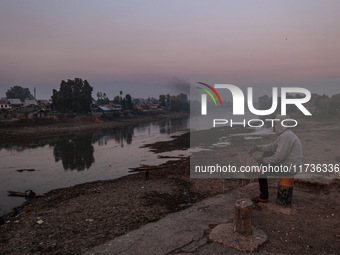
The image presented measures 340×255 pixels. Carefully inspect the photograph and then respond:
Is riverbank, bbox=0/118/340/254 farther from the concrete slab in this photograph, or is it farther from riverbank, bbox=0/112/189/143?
riverbank, bbox=0/112/189/143

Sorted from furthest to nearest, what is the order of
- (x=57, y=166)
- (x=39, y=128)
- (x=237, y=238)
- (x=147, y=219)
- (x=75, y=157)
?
(x=39, y=128) < (x=75, y=157) < (x=57, y=166) < (x=147, y=219) < (x=237, y=238)

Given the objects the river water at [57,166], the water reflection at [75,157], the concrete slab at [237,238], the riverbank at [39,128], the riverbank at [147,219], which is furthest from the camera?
the riverbank at [39,128]

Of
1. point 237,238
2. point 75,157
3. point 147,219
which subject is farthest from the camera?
point 75,157

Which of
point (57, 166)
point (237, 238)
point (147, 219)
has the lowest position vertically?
point (57, 166)

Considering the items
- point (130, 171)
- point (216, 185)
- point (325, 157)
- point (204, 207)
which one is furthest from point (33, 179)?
point (325, 157)

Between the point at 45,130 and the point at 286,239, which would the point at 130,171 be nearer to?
the point at 286,239

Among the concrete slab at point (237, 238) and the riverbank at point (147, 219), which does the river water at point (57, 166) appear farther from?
the concrete slab at point (237, 238)

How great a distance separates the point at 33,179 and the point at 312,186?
706 inches

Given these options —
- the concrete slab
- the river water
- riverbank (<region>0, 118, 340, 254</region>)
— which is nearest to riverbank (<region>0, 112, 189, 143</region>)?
the river water

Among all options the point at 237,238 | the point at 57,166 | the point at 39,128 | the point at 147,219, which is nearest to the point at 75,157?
the point at 57,166

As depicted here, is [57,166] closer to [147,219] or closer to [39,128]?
[147,219]

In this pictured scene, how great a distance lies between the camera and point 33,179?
1694cm

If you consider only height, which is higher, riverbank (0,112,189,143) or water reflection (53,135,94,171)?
riverbank (0,112,189,143)

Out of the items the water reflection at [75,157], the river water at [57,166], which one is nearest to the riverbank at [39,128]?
the river water at [57,166]
